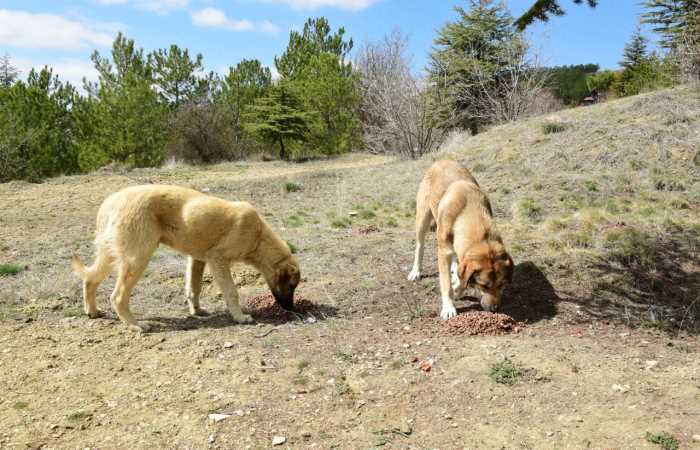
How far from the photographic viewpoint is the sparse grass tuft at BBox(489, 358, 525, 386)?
454cm

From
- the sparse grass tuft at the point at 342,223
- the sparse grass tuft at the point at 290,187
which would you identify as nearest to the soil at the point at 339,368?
the sparse grass tuft at the point at 342,223

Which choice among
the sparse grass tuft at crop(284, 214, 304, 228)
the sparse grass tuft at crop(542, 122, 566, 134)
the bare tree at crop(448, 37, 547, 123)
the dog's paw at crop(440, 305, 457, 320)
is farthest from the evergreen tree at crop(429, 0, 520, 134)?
the dog's paw at crop(440, 305, 457, 320)

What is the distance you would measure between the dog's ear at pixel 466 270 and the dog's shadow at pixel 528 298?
2.91 feet

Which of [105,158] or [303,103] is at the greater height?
[303,103]

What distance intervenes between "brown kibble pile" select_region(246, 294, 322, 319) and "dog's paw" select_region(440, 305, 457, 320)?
1588 millimetres

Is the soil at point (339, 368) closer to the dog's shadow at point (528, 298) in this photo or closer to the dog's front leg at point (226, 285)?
the dog's shadow at point (528, 298)

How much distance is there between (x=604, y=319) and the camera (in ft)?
20.0

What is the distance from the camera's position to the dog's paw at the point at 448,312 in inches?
242

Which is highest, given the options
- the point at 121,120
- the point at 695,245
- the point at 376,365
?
the point at 121,120

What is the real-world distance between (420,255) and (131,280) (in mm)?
4029

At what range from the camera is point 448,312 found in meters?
6.18

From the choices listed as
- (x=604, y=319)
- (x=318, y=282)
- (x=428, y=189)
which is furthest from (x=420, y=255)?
(x=604, y=319)

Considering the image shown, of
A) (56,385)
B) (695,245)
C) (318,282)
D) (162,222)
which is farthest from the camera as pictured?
(695,245)

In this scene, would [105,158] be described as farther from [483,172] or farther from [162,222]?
[162,222]
